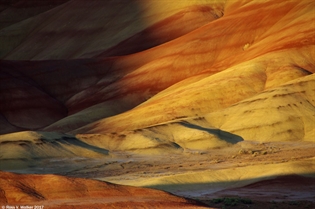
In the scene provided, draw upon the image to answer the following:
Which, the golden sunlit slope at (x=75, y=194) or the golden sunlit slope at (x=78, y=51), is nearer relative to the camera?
the golden sunlit slope at (x=75, y=194)

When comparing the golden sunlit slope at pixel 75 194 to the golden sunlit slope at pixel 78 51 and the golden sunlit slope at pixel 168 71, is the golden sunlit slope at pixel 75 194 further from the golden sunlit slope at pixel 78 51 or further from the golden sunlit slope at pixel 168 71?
the golden sunlit slope at pixel 78 51

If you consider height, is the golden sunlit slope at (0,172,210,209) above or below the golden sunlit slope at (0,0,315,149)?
below

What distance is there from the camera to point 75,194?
22.1 m

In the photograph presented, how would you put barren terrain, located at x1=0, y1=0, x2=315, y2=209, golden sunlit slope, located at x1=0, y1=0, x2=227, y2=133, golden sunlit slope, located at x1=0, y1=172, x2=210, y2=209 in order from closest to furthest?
golden sunlit slope, located at x1=0, y1=172, x2=210, y2=209
barren terrain, located at x1=0, y1=0, x2=315, y2=209
golden sunlit slope, located at x1=0, y1=0, x2=227, y2=133

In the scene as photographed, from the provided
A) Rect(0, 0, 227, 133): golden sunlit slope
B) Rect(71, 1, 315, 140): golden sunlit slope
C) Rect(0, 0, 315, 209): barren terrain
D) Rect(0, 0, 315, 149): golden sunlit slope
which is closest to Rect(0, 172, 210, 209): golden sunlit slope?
Rect(0, 0, 315, 209): barren terrain

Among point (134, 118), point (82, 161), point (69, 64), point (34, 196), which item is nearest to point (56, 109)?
point (69, 64)

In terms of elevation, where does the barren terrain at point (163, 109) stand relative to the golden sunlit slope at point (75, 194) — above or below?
above

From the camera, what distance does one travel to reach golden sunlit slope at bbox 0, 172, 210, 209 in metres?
20.9

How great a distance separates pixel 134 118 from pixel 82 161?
14992mm

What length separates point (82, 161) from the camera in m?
45.8

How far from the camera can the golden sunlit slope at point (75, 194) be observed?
68.6 feet

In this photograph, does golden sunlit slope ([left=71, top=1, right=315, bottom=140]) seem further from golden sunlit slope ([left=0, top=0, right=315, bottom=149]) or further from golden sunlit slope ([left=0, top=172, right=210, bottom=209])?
golden sunlit slope ([left=0, top=172, right=210, bottom=209])

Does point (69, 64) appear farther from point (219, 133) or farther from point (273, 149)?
point (273, 149)

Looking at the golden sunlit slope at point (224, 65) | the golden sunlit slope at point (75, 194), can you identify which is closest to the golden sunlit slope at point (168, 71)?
the golden sunlit slope at point (224, 65)
